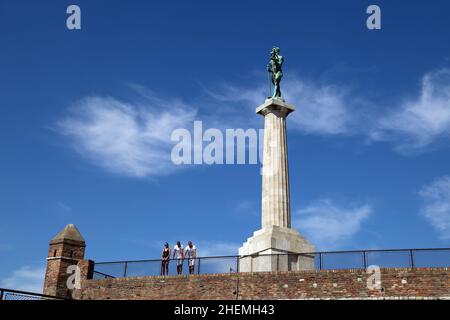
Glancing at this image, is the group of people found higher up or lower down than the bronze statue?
lower down

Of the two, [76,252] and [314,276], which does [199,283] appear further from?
[76,252]

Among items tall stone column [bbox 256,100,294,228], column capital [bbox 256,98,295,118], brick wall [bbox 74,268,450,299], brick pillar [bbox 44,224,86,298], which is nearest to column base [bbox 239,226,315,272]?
tall stone column [bbox 256,100,294,228]

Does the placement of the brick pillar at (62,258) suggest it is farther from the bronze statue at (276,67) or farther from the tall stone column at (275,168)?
the bronze statue at (276,67)

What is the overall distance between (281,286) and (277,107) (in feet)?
38.2

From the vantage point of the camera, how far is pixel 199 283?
24.2 metres

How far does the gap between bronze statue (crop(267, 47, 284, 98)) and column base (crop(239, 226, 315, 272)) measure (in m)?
8.79

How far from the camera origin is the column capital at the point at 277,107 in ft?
103

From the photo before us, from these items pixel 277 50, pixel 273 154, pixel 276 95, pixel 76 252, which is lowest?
pixel 76 252

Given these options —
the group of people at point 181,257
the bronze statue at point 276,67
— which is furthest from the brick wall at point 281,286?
the bronze statue at point 276,67

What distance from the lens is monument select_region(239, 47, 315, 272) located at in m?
27.0

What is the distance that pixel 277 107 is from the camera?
103ft

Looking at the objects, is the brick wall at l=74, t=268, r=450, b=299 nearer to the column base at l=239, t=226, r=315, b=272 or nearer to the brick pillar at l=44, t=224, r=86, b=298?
the brick pillar at l=44, t=224, r=86, b=298
